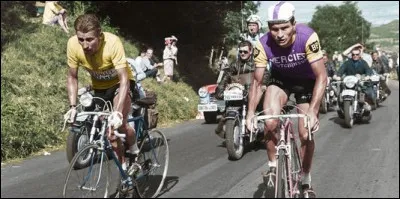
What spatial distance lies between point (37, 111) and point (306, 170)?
544cm

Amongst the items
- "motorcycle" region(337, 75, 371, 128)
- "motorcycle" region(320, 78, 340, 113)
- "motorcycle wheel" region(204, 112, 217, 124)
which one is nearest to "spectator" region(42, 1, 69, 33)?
"motorcycle wheel" region(204, 112, 217, 124)

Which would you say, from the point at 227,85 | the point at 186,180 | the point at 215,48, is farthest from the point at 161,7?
the point at 186,180

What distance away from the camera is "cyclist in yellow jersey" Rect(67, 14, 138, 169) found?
4648 mm

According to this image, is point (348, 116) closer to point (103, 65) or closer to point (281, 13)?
point (281, 13)

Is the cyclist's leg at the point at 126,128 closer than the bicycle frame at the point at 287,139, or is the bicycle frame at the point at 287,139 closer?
the bicycle frame at the point at 287,139

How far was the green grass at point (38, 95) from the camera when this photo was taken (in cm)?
857

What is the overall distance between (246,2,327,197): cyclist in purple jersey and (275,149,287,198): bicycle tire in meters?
0.13

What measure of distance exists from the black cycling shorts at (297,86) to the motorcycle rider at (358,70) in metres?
7.13

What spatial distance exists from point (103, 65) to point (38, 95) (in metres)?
5.53

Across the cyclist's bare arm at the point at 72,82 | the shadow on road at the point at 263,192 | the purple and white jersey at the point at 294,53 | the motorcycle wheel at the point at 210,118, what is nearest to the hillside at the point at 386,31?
the purple and white jersey at the point at 294,53

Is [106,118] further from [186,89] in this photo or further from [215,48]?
[215,48]

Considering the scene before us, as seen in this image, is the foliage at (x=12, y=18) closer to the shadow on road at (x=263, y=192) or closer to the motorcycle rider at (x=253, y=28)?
the motorcycle rider at (x=253, y=28)

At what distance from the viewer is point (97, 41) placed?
4770 millimetres

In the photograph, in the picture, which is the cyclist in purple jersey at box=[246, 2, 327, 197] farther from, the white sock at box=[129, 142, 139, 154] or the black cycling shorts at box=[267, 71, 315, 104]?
the white sock at box=[129, 142, 139, 154]
